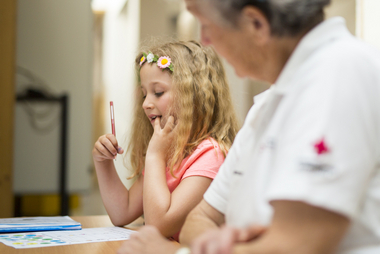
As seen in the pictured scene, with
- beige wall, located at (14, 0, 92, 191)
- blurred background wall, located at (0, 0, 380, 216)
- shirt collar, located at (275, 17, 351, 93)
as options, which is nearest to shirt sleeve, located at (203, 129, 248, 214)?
shirt collar, located at (275, 17, 351, 93)

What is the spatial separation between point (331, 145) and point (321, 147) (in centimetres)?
1

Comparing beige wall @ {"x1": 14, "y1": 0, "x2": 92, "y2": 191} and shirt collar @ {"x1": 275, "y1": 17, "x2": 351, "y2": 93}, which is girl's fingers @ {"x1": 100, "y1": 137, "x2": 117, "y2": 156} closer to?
shirt collar @ {"x1": 275, "y1": 17, "x2": 351, "y2": 93}

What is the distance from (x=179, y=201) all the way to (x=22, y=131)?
8.45ft

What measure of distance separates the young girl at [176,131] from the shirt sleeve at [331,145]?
2.06 feet

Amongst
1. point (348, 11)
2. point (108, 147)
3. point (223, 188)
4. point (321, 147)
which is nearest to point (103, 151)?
point (108, 147)

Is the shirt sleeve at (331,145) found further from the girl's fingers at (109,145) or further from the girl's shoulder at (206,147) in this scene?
the girl's fingers at (109,145)

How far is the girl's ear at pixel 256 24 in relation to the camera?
21.6 inches

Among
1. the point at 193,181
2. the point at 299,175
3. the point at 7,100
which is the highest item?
the point at 7,100

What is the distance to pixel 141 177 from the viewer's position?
55.6 inches

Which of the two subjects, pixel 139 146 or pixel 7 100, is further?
pixel 7 100

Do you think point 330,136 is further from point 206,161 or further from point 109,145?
point 109,145

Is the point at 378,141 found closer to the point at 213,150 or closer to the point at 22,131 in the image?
the point at 213,150

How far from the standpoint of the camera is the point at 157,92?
4.18ft

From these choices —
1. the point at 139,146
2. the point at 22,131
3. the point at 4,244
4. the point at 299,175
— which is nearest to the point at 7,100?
the point at 22,131
